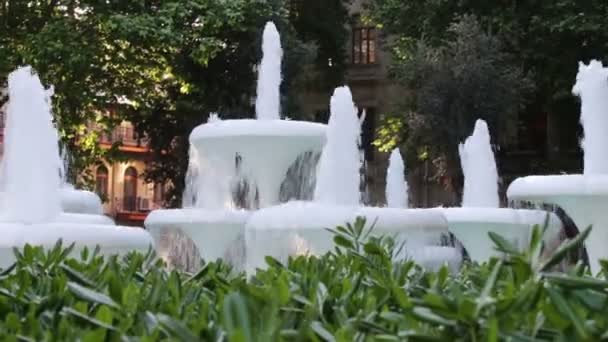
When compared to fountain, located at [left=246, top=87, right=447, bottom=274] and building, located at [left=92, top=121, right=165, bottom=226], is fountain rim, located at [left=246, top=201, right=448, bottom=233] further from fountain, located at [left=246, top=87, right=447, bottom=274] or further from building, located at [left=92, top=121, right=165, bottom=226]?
building, located at [left=92, top=121, right=165, bottom=226]

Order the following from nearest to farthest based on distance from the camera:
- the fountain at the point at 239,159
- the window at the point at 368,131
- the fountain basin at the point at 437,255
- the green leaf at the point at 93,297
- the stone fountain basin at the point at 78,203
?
the green leaf at the point at 93,297 → the fountain basin at the point at 437,255 → the fountain at the point at 239,159 → the stone fountain basin at the point at 78,203 → the window at the point at 368,131

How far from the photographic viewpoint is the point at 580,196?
10.8 m

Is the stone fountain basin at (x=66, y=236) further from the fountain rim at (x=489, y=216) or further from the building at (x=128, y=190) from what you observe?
the building at (x=128, y=190)

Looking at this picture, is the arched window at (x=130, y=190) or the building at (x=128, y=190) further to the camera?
the arched window at (x=130, y=190)

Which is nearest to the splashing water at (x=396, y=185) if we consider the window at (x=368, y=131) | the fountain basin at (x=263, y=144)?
the fountain basin at (x=263, y=144)

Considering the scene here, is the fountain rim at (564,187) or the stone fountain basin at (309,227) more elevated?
the fountain rim at (564,187)

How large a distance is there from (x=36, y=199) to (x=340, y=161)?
3744 millimetres

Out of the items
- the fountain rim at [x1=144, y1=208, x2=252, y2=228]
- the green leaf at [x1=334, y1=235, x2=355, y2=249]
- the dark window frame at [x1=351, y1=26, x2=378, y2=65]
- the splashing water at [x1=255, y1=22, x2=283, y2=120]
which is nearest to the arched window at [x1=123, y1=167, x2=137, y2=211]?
the dark window frame at [x1=351, y1=26, x2=378, y2=65]

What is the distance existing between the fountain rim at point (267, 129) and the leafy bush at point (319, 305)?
30.7 feet

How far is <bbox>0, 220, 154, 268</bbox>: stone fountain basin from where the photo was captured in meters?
8.23

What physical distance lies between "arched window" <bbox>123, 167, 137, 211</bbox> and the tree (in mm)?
29941

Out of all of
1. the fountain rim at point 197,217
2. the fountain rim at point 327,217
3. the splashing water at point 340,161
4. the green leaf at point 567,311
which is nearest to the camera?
the green leaf at point 567,311

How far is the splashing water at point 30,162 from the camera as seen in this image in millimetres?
10190

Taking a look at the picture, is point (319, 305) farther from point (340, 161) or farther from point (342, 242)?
point (340, 161)
